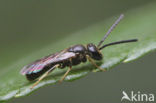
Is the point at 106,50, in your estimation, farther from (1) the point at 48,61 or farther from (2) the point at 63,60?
(1) the point at 48,61

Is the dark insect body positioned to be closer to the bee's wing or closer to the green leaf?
the bee's wing

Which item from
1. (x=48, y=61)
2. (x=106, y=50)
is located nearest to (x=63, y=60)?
(x=48, y=61)

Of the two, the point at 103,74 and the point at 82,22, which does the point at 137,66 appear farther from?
the point at 82,22

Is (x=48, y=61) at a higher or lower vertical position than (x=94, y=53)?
higher

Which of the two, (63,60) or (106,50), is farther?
(106,50)

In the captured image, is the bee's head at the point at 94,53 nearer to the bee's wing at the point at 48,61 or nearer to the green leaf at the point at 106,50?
the green leaf at the point at 106,50

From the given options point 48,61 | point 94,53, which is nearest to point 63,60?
point 48,61

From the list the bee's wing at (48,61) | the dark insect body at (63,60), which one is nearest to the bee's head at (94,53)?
the dark insect body at (63,60)

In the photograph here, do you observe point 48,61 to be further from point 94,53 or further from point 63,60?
point 94,53
